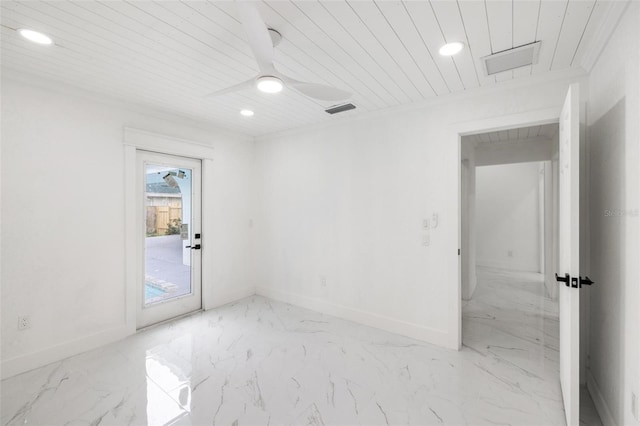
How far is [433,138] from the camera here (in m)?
2.93

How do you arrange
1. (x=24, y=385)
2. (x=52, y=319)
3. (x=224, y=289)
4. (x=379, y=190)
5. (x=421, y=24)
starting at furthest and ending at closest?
1. (x=224, y=289)
2. (x=379, y=190)
3. (x=52, y=319)
4. (x=24, y=385)
5. (x=421, y=24)

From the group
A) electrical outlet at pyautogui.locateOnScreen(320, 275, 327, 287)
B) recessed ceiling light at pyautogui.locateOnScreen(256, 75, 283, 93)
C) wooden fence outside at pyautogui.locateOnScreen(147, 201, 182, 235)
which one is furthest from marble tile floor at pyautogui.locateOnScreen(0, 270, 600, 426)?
recessed ceiling light at pyautogui.locateOnScreen(256, 75, 283, 93)

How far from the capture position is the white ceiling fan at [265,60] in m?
1.30

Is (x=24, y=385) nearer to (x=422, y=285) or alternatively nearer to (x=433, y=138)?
(x=422, y=285)

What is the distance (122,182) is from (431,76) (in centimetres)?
323

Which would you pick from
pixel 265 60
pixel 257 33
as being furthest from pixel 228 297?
pixel 257 33

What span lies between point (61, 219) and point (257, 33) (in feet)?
8.54

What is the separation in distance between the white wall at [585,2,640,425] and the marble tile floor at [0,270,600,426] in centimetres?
49

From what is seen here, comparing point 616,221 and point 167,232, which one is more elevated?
point 616,221

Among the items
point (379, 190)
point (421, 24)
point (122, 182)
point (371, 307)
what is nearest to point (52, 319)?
point (122, 182)

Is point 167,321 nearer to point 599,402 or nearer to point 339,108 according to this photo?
point 339,108

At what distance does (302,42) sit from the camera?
6.23ft

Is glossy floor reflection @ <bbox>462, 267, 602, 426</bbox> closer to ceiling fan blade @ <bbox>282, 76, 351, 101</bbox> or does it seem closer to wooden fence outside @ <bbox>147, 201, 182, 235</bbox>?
ceiling fan blade @ <bbox>282, 76, 351, 101</bbox>

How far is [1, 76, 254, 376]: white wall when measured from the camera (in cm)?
238
